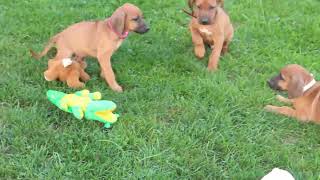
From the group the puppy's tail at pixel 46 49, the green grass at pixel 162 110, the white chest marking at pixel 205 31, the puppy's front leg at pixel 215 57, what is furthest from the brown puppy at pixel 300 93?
the puppy's tail at pixel 46 49

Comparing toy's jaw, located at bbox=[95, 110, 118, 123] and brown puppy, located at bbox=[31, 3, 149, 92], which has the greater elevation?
brown puppy, located at bbox=[31, 3, 149, 92]

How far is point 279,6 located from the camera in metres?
8.66

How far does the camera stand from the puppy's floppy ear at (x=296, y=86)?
5.62 metres

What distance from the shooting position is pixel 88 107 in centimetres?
511

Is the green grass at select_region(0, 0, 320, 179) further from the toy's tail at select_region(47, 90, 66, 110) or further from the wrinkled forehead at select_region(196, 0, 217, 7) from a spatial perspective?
the wrinkled forehead at select_region(196, 0, 217, 7)

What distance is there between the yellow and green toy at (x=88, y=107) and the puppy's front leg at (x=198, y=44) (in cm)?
201

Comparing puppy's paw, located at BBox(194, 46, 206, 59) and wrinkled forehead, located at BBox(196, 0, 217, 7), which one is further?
puppy's paw, located at BBox(194, 46, 206, 59)

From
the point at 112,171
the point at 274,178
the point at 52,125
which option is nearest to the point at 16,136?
the point at 52,125

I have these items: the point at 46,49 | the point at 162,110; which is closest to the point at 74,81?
the point at 46,49

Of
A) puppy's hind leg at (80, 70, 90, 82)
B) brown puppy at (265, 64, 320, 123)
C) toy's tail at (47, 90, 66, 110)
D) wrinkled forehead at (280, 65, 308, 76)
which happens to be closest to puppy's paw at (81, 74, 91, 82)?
puppy's hind leg at (80, 70, 90, 82)

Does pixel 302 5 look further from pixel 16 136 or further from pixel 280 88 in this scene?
pixel 16 136

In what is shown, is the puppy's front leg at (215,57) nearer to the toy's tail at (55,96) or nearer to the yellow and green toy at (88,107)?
the yellow and green toy at (88,107)

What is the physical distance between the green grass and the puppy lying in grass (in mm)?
105

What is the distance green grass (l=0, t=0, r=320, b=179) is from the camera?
15.7 feet
